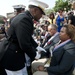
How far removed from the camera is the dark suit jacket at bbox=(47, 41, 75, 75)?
114 inches

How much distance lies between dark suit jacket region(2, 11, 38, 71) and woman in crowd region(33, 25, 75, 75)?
351 mm

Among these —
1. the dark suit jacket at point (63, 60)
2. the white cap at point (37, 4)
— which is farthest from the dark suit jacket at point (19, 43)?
the dark suit jacket at point (63, 60)

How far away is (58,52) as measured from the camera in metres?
3.00

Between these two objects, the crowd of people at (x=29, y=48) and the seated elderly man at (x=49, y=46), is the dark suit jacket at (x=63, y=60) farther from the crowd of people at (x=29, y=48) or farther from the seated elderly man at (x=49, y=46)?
the seated elderly man at (x=49, y=46)

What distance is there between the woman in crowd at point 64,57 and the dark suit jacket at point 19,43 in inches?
13.8

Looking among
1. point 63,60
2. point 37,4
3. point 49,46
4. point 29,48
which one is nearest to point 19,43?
point 29,48

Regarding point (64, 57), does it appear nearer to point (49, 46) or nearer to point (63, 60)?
point (63, 60)

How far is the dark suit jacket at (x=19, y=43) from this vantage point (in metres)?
2.65

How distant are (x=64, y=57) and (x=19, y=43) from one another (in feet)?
2.04

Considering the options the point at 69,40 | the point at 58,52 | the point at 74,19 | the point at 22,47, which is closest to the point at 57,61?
the point at 58,52

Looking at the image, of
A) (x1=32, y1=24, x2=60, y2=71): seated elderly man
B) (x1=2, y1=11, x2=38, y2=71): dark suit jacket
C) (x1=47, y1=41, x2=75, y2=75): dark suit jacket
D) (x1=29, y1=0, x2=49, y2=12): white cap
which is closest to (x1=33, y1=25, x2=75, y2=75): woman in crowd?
(x1=47, y1=41, x2=75, y2=75): dark suit jacket

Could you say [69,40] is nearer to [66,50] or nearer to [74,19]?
[66,50]

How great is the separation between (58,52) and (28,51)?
0.45 metres

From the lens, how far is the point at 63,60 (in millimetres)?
Result: 2922
